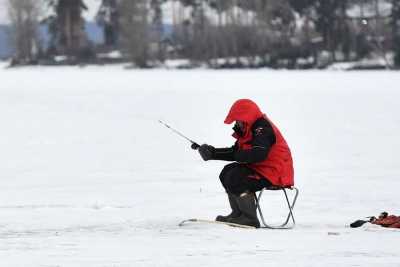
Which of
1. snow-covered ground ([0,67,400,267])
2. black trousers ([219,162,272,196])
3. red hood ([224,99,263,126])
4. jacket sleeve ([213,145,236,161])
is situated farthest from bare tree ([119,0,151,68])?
red hood ([224,99,263,126])

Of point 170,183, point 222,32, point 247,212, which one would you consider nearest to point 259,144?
point 247,212

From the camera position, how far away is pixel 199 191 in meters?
10.5

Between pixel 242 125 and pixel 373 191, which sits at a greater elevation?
pixel 242 125

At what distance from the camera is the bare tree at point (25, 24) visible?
267 feet

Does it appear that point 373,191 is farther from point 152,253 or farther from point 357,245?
point 152,253

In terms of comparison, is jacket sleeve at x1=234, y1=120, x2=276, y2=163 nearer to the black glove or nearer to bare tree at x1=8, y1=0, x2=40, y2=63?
the black glove

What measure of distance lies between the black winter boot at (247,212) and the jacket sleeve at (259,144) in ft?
1.17

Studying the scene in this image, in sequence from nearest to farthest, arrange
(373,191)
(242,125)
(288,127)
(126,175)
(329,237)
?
(329,237) → (242,125) → (373,191) → (126,175) → (288,127)

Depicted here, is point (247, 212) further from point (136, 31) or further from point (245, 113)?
point (136, 31)

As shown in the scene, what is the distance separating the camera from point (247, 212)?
7.41 metres

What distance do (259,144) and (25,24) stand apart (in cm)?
8032

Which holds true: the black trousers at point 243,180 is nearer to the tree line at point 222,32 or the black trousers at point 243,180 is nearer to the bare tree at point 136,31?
the tree line at point 222,32

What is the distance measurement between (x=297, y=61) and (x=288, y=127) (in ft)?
146

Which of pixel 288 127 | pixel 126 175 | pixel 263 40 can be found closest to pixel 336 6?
pixel 263 40
